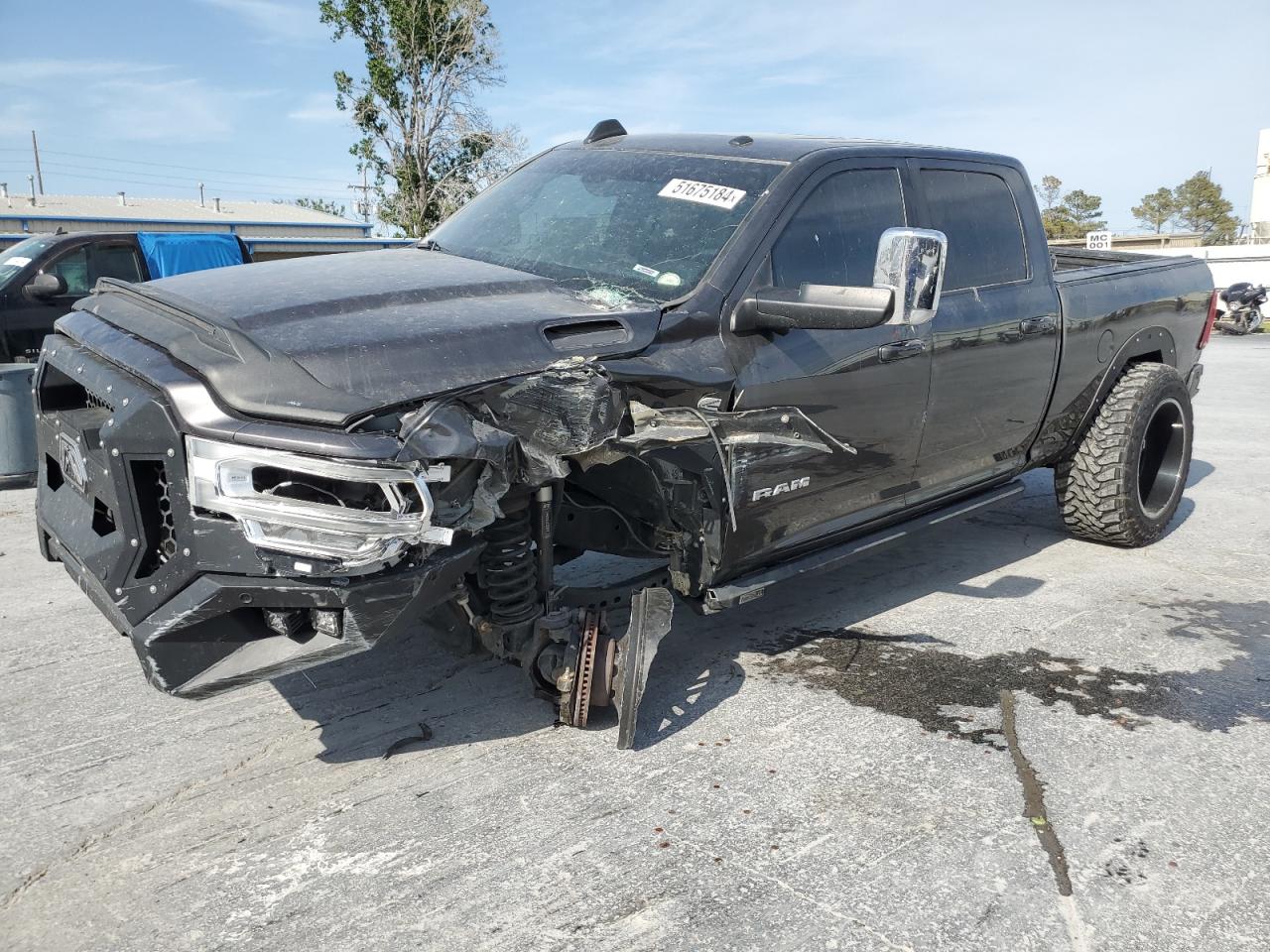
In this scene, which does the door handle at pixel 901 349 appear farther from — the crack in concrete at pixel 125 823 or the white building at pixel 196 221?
the white building at pixel 196 221

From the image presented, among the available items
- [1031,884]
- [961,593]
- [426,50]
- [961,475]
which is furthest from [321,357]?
[426,50]

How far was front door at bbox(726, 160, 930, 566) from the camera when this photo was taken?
11.6ft

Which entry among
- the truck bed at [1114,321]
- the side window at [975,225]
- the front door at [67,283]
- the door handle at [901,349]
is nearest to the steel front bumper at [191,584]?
the door handle at [901,349]

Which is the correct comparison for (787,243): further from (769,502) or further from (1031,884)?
(1031,884)

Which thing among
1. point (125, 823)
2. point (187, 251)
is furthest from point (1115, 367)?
point (187, 251)

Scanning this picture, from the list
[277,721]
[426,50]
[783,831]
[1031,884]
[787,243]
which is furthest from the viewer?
[426,50]

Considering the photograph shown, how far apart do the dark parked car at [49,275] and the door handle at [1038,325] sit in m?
6.00

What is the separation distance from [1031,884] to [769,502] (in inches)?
57.1

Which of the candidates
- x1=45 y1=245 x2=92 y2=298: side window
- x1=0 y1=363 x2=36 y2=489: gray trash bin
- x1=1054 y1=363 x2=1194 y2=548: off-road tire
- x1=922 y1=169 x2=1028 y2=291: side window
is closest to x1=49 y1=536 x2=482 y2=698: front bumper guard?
x1=922 y1=169 x2=1028 y2=291: side window

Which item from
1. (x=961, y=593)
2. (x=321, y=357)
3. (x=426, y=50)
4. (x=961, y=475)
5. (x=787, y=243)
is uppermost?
(x=426, y=50)

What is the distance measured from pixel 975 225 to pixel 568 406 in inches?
104

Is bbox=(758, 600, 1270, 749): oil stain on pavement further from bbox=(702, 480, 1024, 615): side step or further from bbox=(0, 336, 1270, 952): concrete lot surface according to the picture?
bbox=(702, 480, 1024, 615): side step

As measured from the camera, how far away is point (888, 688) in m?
3.87

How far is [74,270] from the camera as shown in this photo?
8570 millimetres
